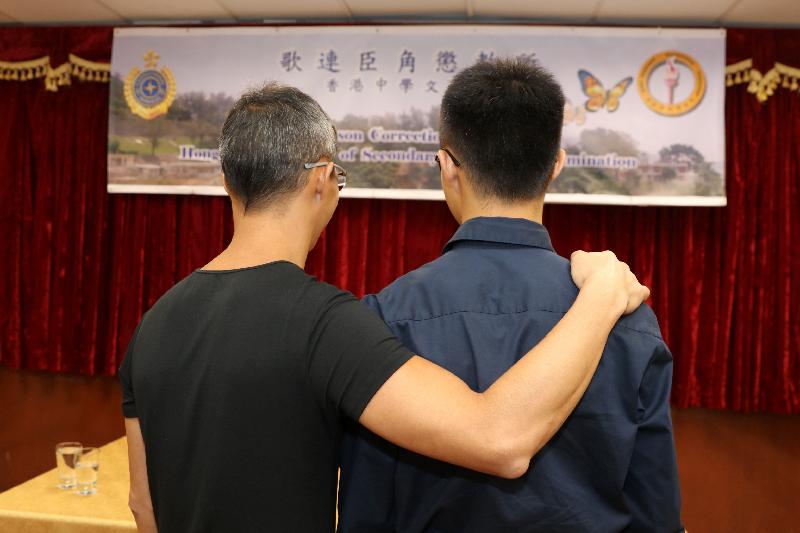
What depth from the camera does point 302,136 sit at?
1.02 meters

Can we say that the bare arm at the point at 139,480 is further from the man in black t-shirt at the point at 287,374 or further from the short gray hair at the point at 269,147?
the short gray hair at the point at 269,147

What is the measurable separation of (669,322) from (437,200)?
126 centimetres

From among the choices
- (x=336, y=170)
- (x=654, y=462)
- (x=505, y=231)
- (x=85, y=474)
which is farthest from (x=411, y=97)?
(x=654, y=462)

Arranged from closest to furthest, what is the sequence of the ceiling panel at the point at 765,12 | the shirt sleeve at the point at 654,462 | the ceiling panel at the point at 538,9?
1. the shirt sleeve at the point at 654,462
2. the ceiling panel at the point at 765,12
3. the ceiling panel at the point at 538,9

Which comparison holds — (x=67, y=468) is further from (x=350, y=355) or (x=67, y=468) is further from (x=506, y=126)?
(x=506, y=126)

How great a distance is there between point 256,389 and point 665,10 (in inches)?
118

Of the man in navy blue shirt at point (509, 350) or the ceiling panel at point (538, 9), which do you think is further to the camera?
the ceiling panel at point (538, 9)

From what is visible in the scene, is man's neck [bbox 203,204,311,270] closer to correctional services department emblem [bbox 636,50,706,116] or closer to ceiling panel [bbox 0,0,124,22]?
correctional services department emblem [bbox 636,50,706,116]

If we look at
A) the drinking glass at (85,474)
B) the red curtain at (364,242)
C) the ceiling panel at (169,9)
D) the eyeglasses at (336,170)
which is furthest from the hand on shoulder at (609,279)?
the ceiling panel at (169,9)

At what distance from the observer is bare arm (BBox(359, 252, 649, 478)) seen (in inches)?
33.5

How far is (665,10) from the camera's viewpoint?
326 centimetres

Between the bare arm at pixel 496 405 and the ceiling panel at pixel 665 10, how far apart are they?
106 inches

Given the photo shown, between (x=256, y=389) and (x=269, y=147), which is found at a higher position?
(x=269, y=147)

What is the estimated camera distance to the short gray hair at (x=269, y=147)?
1.01 meters
